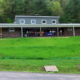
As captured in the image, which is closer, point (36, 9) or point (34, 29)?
point (34, 29)

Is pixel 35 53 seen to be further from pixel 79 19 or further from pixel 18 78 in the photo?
pixel 79 19

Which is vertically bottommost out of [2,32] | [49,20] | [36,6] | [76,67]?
[76,67]

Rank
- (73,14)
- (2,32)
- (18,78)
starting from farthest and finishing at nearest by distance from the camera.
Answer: (73,14) → (2,32) → (18,78)

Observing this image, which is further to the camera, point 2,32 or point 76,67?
point 2,32

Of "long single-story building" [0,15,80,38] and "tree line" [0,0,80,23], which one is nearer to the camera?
"long single-story building" [0,15,80,38]

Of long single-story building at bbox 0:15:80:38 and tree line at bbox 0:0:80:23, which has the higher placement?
tree line at bbox 0:0:80:23

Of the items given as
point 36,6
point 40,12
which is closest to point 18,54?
point 40,12

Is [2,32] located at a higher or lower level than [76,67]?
higher

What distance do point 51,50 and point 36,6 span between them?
37.8 m

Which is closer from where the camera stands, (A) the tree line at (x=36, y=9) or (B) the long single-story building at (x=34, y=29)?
(B) the long single-story building at (x=34, y=29)

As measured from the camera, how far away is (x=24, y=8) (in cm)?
4981

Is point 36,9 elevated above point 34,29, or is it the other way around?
point 36,9

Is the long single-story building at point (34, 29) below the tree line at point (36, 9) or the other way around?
below

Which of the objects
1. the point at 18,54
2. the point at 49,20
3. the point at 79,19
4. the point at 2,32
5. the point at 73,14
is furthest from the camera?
the point at 73,14
